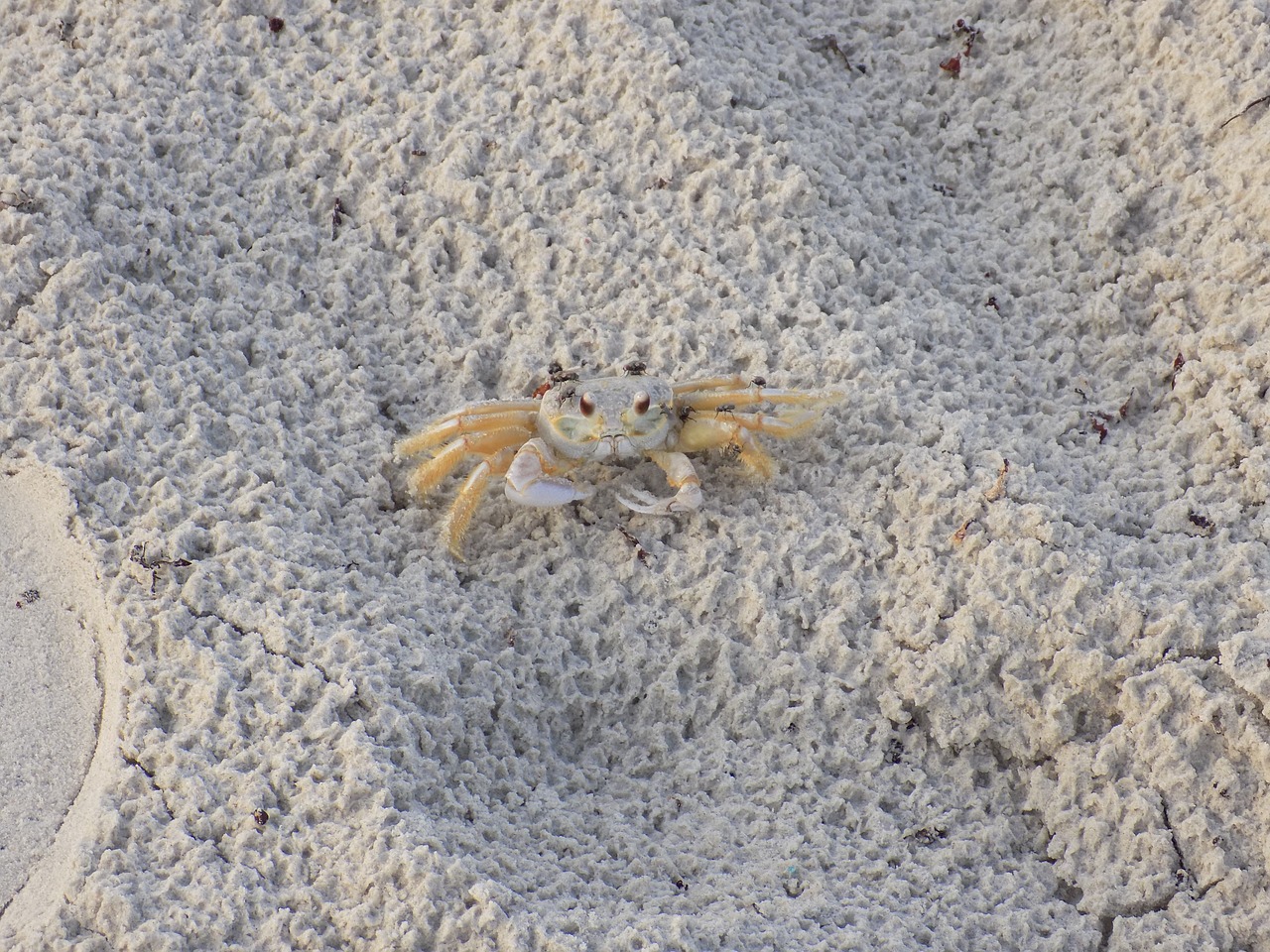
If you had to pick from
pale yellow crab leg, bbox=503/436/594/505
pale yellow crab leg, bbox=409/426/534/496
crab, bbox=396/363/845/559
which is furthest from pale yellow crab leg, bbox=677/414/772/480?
pale yellow crab leg, bbox=409/426/534/496

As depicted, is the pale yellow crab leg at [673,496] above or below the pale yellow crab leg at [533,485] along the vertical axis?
above

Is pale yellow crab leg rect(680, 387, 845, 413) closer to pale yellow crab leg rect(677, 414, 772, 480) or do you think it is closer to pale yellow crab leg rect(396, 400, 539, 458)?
pale yellow crab leg rect(677, 414, 772, 480)

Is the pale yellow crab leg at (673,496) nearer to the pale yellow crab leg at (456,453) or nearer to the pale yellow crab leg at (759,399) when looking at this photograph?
the pale yellow crab leg at (759,399)

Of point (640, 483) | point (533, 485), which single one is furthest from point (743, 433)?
point (533, 485)

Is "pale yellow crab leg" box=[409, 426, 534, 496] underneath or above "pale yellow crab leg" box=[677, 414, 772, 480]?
underneath

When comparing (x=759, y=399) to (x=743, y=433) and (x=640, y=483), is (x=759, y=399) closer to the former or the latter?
(x=743, y=433)

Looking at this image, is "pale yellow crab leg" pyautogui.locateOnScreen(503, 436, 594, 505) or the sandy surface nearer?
the sandy surface

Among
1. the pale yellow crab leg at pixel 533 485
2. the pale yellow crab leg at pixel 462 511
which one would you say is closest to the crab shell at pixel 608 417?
the pale yellow crab leg at pixel 533 485

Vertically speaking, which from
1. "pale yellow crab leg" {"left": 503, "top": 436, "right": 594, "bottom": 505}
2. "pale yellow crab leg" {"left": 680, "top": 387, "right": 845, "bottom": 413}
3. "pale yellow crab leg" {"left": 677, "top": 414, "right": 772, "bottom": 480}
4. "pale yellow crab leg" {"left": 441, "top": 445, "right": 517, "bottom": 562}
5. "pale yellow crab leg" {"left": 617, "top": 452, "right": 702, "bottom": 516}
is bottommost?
"pale yellow crab leg" {"left": 441, "top": 445, "right": 517, "bottom": 562}
